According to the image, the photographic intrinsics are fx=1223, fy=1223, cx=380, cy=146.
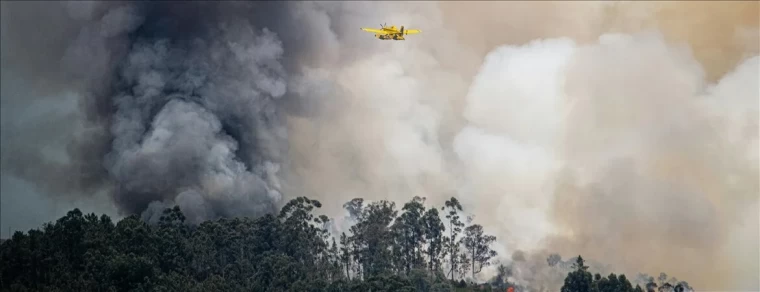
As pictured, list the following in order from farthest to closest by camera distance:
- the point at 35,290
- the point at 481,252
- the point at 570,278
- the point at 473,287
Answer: the point at 481,252 → the point at 473,287 → the point at 570,278 → the point at 35,290

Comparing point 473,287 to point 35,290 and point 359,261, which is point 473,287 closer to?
point 359,261

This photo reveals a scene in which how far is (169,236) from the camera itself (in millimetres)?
176125

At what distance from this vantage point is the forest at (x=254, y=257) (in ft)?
523

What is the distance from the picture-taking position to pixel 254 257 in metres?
182

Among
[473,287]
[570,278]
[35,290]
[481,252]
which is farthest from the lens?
[481,252]

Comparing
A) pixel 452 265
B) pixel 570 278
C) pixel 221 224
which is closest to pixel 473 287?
pixel 452 265

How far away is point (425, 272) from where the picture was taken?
6954 inches

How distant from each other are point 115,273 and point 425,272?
4476 centimetres

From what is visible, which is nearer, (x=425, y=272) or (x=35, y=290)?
(x=35, y=290)

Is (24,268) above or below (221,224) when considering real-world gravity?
below

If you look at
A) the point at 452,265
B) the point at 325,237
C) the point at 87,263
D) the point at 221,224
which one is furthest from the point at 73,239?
the point at 452,265

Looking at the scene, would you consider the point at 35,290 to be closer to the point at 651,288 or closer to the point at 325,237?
the point at 325,237

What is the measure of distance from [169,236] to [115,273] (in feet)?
60.7

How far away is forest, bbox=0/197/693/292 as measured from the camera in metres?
159
